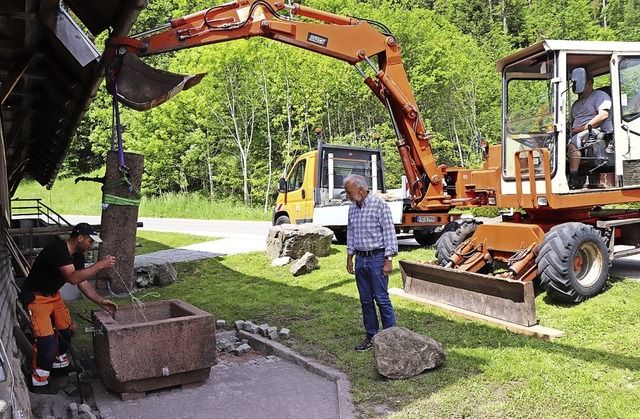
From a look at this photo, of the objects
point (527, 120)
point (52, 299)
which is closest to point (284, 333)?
point (52, 299)

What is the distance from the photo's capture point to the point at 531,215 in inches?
314

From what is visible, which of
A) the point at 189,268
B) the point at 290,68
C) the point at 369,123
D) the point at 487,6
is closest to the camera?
the point at 189,268

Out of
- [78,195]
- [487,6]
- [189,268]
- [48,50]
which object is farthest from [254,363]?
[487,6]

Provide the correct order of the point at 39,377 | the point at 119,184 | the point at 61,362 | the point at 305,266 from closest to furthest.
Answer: the point at 119,184, the point at 39,377, the point at 61,362, the point at 305,266

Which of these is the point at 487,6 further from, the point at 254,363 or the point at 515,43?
the point at 254,363

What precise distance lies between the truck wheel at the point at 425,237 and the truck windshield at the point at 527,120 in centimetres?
495

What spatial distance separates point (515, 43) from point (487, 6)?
8.55m

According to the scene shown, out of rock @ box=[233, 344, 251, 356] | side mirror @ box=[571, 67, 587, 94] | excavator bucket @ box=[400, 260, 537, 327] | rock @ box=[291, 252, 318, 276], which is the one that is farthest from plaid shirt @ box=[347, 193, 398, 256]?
rock @ box=[291, 252, 318, 276]

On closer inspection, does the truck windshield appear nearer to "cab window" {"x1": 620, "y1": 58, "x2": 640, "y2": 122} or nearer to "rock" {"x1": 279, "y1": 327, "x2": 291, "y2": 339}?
"cab window" {"x1": 620, "y1": 58, "x2": 640, "y2": 122}

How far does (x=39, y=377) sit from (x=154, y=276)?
217 inches

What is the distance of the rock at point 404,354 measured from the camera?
5.01 meters

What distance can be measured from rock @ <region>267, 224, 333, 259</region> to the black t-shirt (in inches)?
255

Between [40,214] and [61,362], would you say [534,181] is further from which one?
[40,214]

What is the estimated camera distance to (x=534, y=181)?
24.0 ft
